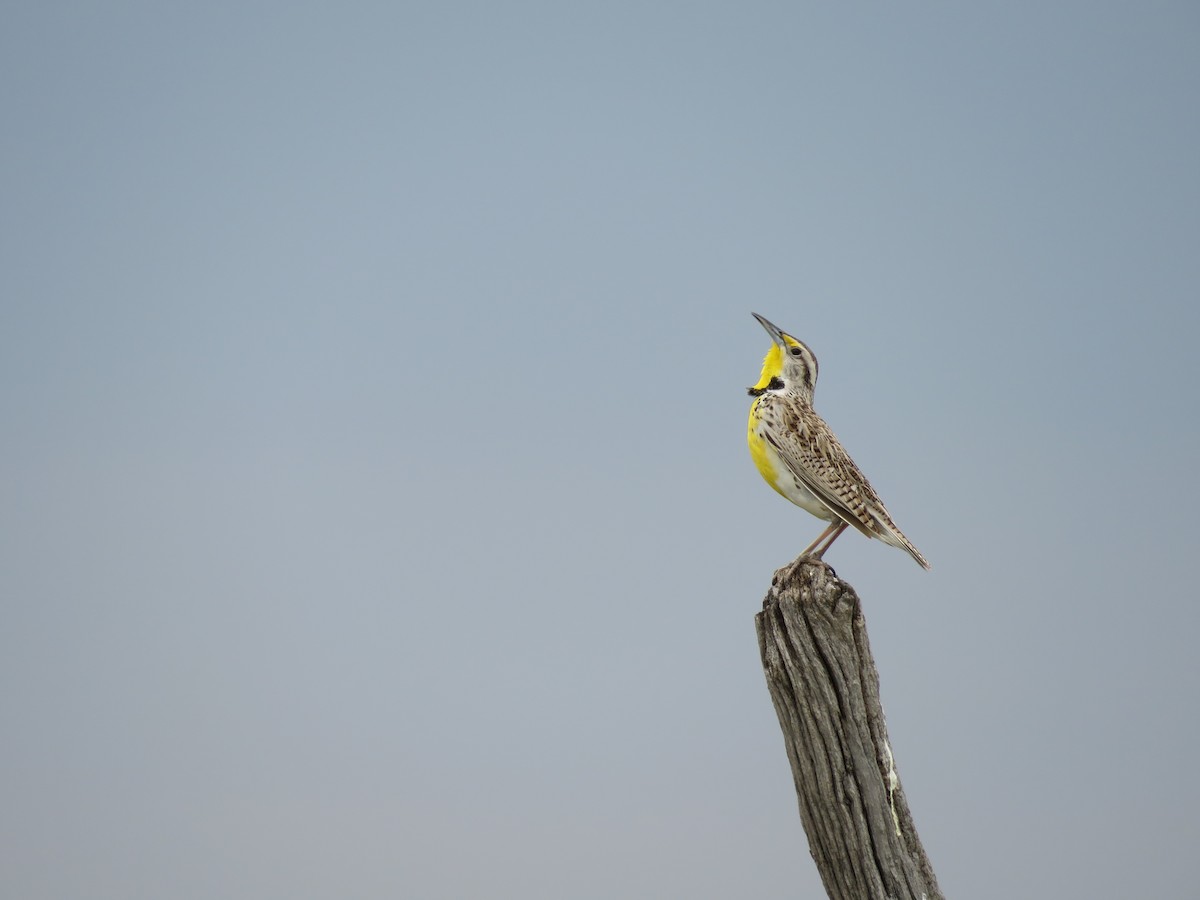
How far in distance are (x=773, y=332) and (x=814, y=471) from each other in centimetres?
101

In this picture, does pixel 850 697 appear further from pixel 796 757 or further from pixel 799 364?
pixel 799 364

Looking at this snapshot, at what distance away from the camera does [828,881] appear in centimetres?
523

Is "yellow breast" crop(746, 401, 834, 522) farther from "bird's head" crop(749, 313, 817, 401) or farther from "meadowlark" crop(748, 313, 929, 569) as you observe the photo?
"bird's head" crop(749, 313, 817, 401)

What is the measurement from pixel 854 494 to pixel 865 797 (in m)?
1.86

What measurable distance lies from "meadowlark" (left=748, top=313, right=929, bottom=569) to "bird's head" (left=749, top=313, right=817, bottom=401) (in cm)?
12

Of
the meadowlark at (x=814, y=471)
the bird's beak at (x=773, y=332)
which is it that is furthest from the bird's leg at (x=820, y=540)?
the bird's beak at (x=773, y=332)

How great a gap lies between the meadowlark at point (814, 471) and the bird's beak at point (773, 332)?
0.36m

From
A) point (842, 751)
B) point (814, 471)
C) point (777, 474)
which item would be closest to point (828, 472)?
point (814, 471)

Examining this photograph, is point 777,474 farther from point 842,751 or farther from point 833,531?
point 842,751

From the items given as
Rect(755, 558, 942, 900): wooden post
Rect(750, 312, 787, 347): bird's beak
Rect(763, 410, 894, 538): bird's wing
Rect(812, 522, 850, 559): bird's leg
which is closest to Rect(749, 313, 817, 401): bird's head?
Rect(750, 312, 787, 347): bird's beak

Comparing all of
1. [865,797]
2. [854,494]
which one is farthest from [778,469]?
[865,797]

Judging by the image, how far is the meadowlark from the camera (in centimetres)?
634

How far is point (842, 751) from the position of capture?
511 centimetres

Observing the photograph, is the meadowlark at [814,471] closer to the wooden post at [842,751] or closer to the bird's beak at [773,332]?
the bird's beak at [773,332]
